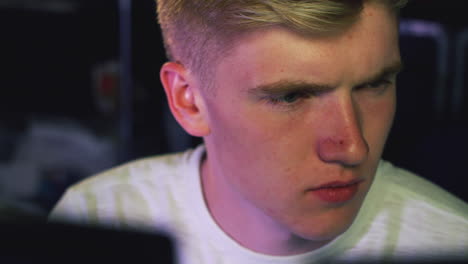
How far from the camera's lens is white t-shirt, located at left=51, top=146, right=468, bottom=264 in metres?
1.06

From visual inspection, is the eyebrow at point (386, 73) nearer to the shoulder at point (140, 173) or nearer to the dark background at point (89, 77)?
the shoulder at point (140, 173)

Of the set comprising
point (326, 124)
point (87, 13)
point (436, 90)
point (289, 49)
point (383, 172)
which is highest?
point (289, 49)

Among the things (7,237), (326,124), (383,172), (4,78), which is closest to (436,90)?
(383,172)

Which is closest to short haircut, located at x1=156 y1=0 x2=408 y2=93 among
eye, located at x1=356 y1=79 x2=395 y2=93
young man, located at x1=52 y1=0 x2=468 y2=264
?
young man, located at x1=52 y1=0 x2=468 y2=264

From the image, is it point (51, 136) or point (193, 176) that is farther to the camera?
point (51, 136)

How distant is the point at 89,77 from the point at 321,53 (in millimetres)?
1358

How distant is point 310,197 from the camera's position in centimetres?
86

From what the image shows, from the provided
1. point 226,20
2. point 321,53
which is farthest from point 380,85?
point 226,20

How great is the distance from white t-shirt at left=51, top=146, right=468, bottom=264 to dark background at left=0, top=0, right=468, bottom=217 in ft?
1.56

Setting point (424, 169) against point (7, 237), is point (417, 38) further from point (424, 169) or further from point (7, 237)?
point (7, 237)

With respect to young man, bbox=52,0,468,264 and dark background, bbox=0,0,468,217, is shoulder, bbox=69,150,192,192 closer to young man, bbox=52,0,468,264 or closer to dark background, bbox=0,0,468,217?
young man, bbox=52,0,468,264

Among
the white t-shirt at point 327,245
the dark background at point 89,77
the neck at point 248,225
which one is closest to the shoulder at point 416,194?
the white t-shirt at point 327,245

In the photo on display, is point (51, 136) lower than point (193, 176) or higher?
lower

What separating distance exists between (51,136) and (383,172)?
1.40 m
